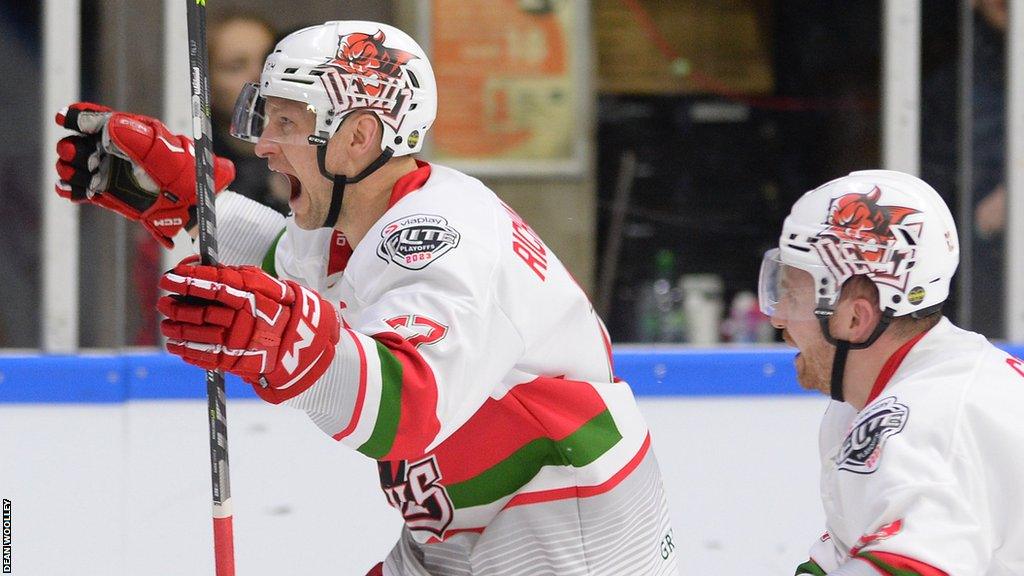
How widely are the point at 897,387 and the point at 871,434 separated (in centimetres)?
9

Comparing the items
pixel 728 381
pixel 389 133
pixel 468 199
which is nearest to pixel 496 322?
pixel 468 199

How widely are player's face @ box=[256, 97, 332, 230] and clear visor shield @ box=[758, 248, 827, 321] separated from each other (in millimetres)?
640

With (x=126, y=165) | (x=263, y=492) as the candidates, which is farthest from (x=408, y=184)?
(x=263, y=492)

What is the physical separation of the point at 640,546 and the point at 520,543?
0.60 ft

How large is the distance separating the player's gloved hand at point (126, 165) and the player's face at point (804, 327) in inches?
38.8

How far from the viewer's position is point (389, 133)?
190 centimetres

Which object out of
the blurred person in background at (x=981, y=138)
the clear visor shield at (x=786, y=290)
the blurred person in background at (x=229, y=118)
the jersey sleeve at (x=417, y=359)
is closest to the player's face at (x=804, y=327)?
the clear visor shield at (x=786, y=290)

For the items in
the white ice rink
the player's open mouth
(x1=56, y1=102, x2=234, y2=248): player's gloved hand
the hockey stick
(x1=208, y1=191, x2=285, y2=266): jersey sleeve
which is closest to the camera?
the hockey stick

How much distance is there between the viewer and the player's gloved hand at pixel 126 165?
2.27 meters

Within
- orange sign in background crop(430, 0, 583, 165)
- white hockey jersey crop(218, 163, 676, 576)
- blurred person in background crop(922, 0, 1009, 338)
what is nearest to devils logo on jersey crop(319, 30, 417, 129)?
white hockey jersey crop(218, 163, 676, 576)

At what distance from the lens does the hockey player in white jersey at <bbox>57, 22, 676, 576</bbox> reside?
150 cm

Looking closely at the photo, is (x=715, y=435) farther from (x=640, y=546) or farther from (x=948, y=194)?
(x=640, y=546)

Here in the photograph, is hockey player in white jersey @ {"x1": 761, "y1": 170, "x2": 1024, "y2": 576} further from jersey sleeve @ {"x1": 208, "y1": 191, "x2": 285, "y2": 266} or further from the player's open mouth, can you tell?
jersey sleeve @ {"x1": 208, "y1": 191, "x2": 285, "y2": 266}

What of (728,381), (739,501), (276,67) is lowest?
(739,501)
